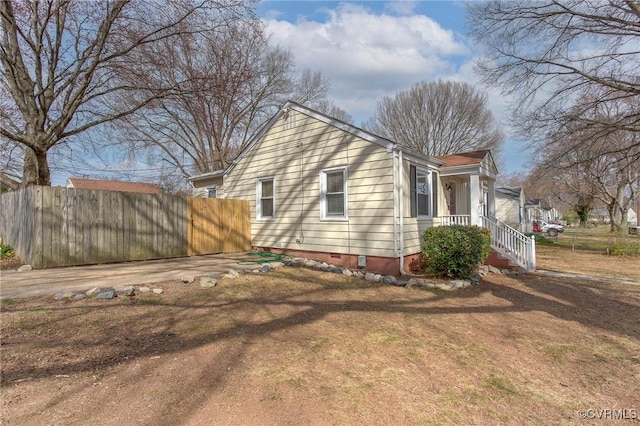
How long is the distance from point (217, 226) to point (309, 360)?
832 centimetres

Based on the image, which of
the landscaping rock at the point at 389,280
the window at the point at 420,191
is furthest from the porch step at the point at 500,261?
the landscaping rock at the point at 389,280

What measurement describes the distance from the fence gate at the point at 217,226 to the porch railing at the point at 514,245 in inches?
311

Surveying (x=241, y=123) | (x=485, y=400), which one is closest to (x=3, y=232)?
(x=485, y=400)

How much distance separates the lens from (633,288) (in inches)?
301

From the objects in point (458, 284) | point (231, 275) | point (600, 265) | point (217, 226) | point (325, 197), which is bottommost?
point (600, 265)

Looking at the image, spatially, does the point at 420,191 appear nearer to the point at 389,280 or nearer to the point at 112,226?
the point at 389,280

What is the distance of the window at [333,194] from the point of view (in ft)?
30.6

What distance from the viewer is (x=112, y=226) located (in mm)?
8773

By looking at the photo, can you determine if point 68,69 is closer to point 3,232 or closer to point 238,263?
point 3,232

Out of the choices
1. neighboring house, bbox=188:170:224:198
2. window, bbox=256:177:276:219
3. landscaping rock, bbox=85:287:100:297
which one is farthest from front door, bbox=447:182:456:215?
landscaping rock, bbox=85:287:100:297

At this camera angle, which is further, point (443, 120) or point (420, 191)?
point (443, 120)

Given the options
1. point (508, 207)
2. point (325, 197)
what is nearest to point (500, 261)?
point (325, 197)

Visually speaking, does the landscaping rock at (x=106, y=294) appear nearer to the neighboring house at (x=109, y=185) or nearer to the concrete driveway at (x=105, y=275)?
the concrete driveway at (x=105, y=275)

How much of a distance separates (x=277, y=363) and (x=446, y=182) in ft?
32.0
